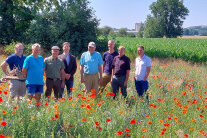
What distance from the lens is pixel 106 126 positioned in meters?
4.64

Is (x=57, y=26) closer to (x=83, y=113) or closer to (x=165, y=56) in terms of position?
(x=165, y=56)

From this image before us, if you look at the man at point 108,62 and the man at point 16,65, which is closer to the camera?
the man at point 16,65

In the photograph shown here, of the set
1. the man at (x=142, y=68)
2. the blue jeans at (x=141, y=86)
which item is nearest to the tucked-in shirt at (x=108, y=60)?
the man at (x=142, y=68)

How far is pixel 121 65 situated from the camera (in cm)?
688

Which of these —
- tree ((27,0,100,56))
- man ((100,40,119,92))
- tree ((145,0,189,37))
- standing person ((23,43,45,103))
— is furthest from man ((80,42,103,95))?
tree ((145,0,189,37))

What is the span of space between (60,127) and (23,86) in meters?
2.03

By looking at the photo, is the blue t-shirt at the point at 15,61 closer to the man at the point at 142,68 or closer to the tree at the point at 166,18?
the man at the point at 142,68

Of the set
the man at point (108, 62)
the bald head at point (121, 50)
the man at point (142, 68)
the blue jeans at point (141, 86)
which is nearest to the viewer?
the bald head at point (121, 50)

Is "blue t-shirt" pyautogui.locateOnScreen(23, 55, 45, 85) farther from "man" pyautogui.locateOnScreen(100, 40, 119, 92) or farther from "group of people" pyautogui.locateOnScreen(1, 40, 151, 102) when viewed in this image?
"man" pyautogui.locateOnScreen(100, 40, 119, 92)

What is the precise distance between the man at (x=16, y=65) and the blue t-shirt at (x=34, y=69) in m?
0.19

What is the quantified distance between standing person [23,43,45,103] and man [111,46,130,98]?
6.21 feet

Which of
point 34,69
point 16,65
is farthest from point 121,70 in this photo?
point 16,65

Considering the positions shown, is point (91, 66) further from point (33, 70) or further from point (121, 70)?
point (33, 70)

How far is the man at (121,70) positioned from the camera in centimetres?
688
